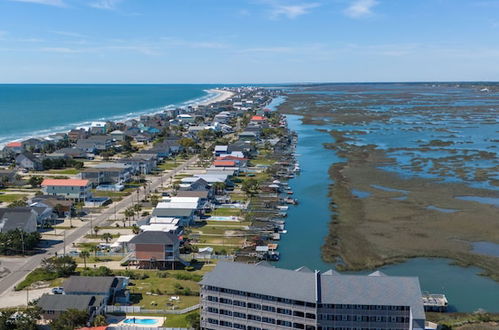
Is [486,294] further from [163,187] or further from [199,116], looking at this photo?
[199,116]

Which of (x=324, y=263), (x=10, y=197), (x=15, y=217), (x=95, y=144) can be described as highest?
(x=95, y=144)

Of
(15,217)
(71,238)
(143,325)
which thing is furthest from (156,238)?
(15,217)

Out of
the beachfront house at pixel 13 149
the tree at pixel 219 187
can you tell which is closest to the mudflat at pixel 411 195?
the tree at pixel 219 187

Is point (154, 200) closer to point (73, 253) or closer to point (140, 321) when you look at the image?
point (73, 253)

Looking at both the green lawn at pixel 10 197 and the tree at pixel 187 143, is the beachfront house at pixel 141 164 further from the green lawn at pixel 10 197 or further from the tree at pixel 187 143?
the tree at pixel 187 143

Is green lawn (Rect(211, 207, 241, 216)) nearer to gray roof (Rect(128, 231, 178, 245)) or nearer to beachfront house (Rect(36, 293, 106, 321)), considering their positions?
gray roof (Rect(128, 231, 178, 245))

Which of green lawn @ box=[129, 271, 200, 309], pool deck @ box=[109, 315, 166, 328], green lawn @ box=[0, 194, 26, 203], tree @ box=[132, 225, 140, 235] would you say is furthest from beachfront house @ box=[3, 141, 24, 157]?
pool deck @ box=[109, 315, 166, 328]
